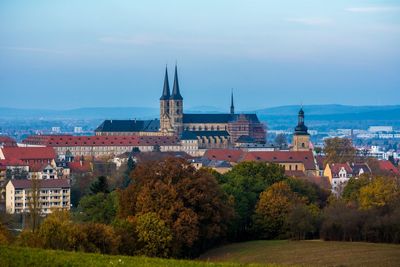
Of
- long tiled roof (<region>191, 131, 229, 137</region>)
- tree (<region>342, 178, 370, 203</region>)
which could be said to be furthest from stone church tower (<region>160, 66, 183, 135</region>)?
tree (<region>342, 178, 370, 203</region>)

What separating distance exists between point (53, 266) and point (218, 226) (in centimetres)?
2428

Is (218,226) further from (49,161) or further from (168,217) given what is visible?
(49,161)

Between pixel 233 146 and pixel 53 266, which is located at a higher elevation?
pixel 233 146

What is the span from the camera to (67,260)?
22.8 meters

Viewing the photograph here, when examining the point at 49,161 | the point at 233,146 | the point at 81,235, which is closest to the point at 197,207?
the point at 81,235

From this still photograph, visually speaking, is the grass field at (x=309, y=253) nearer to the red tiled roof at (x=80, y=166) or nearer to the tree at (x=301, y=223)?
the tree at (x=301, y=223)

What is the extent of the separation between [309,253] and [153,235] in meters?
6.57

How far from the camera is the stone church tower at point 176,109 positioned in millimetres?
177750

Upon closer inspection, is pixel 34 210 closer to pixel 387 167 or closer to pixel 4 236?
pixel 4 236

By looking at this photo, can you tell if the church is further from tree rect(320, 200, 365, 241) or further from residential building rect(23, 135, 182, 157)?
tree rect(320, 200, 365, 241)

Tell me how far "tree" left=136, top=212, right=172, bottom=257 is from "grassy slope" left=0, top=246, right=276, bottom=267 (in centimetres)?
1519

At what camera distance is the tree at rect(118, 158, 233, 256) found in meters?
43.7

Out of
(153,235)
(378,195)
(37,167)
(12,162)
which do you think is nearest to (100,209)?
(153,235)

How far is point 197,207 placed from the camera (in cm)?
Answer: 4603
